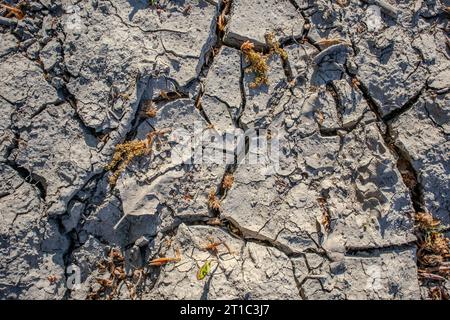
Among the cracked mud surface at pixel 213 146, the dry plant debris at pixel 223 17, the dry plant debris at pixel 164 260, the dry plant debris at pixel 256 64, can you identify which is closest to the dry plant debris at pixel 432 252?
the cracked mud surface at pixel 213 146

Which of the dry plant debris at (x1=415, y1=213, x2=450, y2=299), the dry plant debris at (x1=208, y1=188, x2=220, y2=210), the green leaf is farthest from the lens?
the dry plant debris at (x1=415, y1=213, x2=450, y2=299)

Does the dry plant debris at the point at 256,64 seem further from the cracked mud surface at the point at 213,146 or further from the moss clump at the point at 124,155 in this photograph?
the moss clump at the point at 124,155

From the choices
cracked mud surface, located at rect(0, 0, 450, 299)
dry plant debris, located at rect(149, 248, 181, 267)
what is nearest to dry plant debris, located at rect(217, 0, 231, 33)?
cracked mud surface, located at rect(0, 0, 450, 299)

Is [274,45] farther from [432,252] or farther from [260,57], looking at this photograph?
[432,252]

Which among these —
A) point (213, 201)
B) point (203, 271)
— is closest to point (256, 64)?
point (213, 201)

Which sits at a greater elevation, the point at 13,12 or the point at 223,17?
the point at 223,17

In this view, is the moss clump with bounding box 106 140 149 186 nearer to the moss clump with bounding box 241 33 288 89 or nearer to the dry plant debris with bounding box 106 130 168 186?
the dry plant debris with bounding box 106 130 168 186

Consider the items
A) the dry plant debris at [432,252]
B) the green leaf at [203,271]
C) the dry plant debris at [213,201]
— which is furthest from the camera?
the dry plant debris at [432,252]
